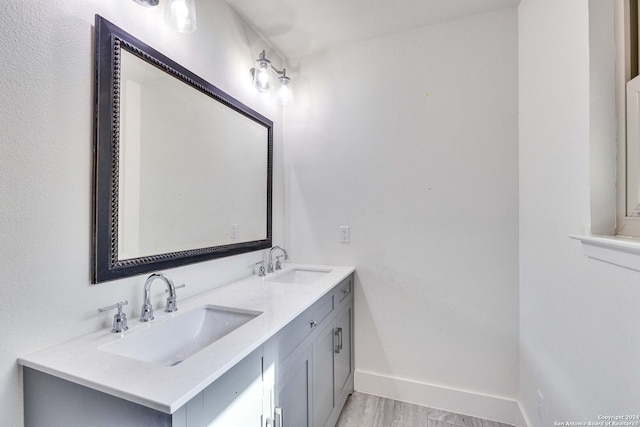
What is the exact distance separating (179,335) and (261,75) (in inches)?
60.7

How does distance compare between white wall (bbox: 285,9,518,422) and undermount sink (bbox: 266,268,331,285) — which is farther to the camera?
undermount sink (bbox: 266,268,331,285)

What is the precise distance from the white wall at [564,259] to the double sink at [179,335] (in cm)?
119

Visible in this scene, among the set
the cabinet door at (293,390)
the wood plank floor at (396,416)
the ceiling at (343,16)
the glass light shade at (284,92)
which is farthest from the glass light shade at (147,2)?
the wood plank floor at (396,416)

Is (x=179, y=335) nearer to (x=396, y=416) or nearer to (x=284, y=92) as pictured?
(x=396, y=416)

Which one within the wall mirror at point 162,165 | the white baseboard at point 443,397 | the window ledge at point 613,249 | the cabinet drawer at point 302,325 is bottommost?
the white baseboard at point 443,397

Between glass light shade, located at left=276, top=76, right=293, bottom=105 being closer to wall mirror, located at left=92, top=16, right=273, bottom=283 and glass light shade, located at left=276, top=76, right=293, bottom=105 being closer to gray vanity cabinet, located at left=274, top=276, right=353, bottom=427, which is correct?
wall mirror, located at left=92, top=16, right=273, bottom=283

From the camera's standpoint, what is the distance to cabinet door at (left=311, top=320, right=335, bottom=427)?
137 cm

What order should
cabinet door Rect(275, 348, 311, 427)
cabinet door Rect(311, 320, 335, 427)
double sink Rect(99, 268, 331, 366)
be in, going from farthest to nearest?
cabinet door Rect(311, 320, 335, 427) → cabinet door Rect(275, 348, 311, 427) → double sink Rect(99, 268, 331, 366)

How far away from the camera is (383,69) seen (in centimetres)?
198

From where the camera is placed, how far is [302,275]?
6.68ft

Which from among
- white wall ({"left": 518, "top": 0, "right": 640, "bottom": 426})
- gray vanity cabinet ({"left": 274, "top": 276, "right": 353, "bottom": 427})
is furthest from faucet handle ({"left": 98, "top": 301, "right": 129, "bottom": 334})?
white wall ({"left": 518, "top": 0, "right": 640, "bottom": 426})

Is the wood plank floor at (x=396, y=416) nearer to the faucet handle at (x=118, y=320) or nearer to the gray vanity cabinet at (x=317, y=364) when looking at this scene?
the gray vanity cabinet at (x=317, y=364)

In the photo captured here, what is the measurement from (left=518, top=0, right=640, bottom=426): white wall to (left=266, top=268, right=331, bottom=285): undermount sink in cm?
121

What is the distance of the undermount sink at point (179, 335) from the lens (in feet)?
3.13
